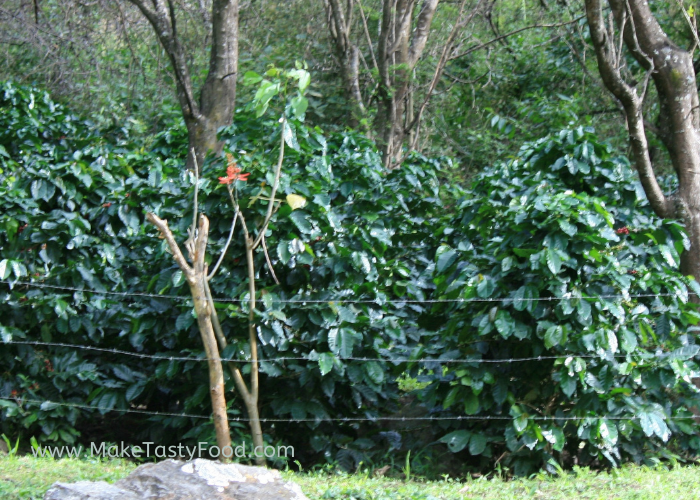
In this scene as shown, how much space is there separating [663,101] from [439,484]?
10.6 ft

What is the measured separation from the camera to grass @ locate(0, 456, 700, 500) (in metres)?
3.71

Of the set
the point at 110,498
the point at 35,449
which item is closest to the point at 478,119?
the point at 35,449

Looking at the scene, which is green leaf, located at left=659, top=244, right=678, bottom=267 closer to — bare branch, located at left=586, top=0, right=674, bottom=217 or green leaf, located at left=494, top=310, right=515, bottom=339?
bare branch, located at left=586, top=0, right=674, bottom=217

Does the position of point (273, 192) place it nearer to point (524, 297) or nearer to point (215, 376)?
point (215, 376)

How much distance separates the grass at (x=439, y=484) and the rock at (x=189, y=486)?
345 mm

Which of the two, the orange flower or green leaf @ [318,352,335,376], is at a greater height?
the orange flower

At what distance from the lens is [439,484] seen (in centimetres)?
428

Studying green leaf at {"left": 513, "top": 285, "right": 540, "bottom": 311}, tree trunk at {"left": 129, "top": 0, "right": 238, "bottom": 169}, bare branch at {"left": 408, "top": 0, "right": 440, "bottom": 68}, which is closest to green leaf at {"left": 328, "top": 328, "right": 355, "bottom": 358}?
green leaf at {"left": 513, "top": 285, "right": 540, "bottom": 311}

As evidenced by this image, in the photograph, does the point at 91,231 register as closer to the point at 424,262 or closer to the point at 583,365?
the point at 424,262

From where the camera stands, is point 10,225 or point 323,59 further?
point 323,59

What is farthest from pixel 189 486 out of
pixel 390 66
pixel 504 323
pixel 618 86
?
pixel 390 66

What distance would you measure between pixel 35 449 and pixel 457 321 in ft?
8.73

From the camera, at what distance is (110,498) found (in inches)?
123

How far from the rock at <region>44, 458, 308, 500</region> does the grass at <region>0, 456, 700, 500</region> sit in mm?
345
